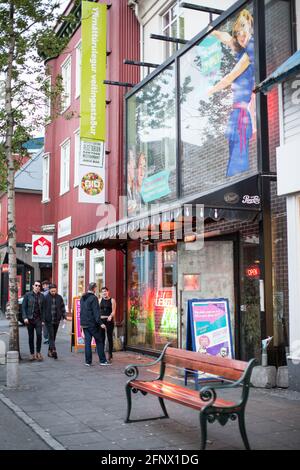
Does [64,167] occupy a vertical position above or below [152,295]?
above

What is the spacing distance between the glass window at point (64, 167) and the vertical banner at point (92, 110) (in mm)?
5291

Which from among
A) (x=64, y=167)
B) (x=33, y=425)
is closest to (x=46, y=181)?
(x=64, y=167)

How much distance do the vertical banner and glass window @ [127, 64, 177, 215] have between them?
0.86 meters

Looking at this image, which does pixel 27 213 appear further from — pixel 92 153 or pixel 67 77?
pixel 92 153

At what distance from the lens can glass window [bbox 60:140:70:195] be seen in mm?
20984

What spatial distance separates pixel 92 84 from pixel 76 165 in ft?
14.9

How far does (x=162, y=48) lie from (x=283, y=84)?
22.2 feet

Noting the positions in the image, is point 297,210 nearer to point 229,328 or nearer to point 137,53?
point 229,328

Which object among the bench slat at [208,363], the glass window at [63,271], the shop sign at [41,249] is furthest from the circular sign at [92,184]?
the bench slat at [208,363]

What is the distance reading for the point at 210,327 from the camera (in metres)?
9.24

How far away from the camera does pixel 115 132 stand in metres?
16.2

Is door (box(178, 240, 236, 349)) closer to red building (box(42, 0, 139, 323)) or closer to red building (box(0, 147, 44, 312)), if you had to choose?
red building (box(42, 0, 139, 323))

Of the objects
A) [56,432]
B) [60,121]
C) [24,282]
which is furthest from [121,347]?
[24,282]

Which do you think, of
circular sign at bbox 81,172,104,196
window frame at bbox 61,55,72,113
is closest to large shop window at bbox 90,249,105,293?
circular sign at bbox 81,172,104,196
